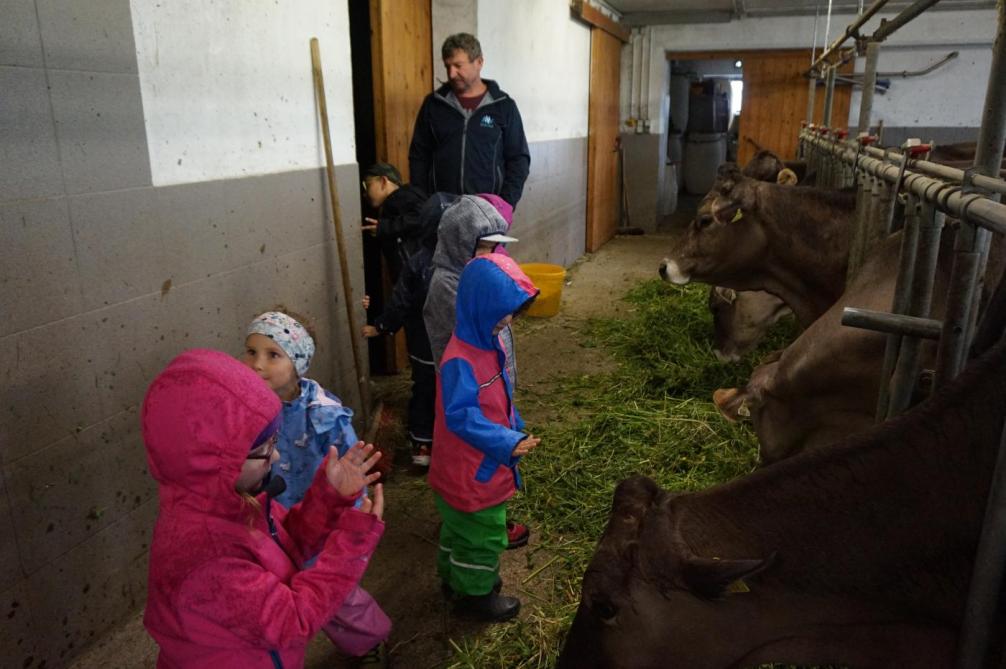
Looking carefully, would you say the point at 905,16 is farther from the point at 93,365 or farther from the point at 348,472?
the point at 93,365

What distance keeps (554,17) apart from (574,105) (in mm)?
1483

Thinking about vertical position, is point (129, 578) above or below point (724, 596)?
below

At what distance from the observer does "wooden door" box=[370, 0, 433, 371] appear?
5.09 m

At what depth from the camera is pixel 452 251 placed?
11.5ft

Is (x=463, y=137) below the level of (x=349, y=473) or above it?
above

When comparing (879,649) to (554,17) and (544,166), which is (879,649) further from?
(554,17)

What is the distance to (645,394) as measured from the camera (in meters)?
5.24

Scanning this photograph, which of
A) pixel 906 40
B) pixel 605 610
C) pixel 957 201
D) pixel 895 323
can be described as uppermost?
pixel 906 40

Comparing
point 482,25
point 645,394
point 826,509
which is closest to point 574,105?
point 482,25

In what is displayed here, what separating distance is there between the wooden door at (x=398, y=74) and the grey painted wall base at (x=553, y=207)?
78.8 inches

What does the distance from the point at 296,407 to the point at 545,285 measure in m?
4.35

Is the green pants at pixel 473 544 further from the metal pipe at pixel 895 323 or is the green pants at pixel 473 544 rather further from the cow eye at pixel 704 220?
the cow eye at pixel 704 220

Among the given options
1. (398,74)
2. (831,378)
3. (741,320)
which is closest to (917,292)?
(831,378)

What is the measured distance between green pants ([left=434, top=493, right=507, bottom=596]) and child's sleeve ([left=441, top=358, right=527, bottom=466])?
24 centimetres
